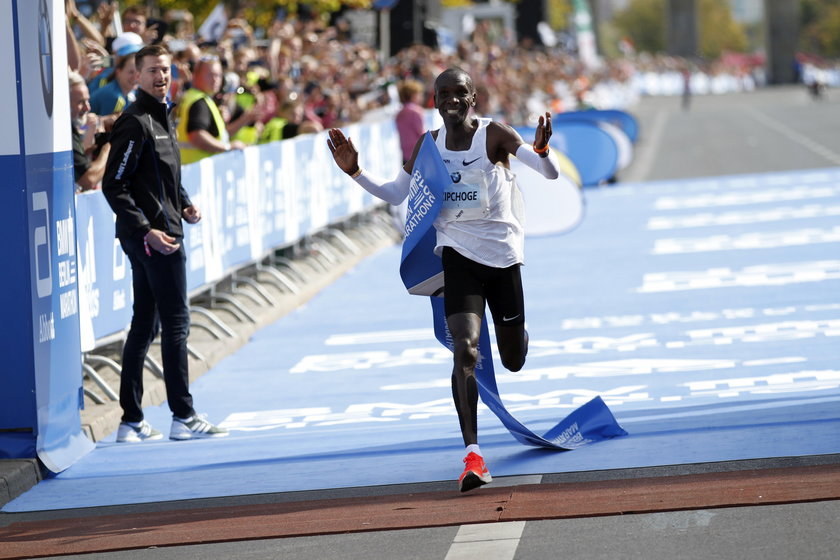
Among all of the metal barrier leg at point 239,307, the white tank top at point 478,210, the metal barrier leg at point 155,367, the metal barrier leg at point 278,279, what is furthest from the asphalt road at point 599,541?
the metal barrier leg at point 278,279

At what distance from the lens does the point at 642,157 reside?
36.2 metres

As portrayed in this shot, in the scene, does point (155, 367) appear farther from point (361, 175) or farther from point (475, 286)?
point (475, 286)

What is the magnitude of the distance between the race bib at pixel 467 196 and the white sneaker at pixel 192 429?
7.61 feet

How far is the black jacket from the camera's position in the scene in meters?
8.23

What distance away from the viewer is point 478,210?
23.7ft

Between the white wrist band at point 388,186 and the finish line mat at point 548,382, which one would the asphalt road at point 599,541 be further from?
the white wrist band at point 388,186

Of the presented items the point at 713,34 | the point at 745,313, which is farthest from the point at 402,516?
the point at 713,34

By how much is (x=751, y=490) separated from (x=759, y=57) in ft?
437

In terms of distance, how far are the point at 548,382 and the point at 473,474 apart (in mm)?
3096

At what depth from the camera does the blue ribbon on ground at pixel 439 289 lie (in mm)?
7230

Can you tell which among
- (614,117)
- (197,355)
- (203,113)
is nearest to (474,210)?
(197,355)

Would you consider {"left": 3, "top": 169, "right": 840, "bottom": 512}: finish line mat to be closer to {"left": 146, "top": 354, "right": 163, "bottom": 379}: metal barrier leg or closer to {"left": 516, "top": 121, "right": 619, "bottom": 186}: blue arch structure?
{"left": 146, "top": 354, "right": 163, "bottom": 379}: metal barrier leg

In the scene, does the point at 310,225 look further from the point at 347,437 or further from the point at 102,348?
the point at 347,437

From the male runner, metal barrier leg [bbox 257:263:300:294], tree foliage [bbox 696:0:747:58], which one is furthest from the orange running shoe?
tree foliage [bbox 696:0:747:58]
